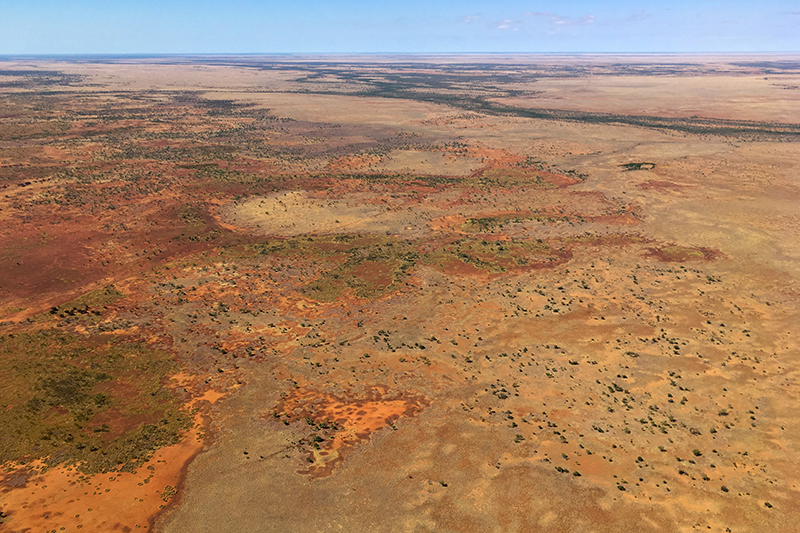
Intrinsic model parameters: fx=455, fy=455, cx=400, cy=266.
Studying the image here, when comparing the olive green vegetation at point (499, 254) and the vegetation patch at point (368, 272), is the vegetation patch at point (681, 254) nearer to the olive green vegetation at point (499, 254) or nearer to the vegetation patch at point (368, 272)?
the olive green vegetation at point (499, 254)

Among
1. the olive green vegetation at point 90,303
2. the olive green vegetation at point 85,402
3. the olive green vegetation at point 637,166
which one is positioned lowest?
the olive green vegetation at point 85,402

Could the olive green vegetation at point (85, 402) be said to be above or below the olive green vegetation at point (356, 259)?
below

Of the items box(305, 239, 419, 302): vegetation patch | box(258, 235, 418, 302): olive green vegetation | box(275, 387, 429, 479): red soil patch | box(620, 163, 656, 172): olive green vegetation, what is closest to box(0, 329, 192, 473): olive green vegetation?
box(275, 387, 429, 479): red soil patch

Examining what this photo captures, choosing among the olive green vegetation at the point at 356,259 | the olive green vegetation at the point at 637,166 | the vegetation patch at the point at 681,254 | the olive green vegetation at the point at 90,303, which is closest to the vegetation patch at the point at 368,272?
the olive green vegetation at the point at 356,259

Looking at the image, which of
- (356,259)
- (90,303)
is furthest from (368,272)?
(90,303)

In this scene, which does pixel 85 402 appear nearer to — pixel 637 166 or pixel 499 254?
pixel 499 254

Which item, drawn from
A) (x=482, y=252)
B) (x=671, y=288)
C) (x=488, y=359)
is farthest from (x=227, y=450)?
(x=671, y=288)

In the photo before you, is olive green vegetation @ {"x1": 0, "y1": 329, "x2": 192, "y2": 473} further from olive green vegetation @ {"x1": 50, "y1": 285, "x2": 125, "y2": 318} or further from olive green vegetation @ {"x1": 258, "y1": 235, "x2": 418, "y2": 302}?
olive green vegetation @ {"x1": 258, "y1": 235, "x2": 418, "y2": 302}
